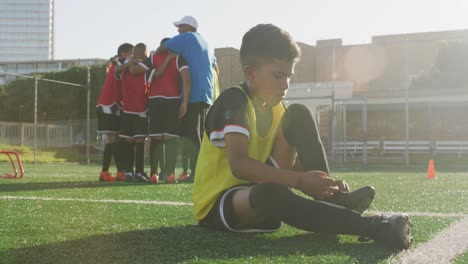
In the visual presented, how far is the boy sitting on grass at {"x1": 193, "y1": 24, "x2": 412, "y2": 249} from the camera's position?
2061 millimetres

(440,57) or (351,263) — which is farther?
(440,57)

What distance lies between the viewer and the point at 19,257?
1.88 meters

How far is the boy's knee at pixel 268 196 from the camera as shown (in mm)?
2043

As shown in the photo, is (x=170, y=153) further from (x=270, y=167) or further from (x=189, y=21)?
(x=270, y=167)

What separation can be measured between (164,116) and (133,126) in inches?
20.1

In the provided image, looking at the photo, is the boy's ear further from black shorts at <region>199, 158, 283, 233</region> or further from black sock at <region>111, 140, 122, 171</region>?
black sock at <region>111, 140, 122, 171</region>

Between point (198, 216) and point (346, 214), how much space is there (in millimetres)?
737

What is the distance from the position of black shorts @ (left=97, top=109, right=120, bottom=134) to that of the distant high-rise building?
26.3 m

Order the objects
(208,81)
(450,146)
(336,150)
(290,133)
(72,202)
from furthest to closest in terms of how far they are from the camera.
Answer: (450,146)
(336,150)
(208,81)
(72,202)
(290,133)

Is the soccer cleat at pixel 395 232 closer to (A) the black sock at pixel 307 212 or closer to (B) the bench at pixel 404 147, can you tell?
(A) the black sock at pixel 307 212

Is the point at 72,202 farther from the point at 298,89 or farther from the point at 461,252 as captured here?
the point at 298,89

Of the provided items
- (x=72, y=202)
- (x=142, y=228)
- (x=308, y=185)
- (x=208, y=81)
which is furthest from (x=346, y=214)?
(x=208, y=81)

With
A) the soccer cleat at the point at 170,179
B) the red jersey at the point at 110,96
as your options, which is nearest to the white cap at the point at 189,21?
the red jersey at the point at 110,96

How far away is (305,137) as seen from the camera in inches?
95.7
